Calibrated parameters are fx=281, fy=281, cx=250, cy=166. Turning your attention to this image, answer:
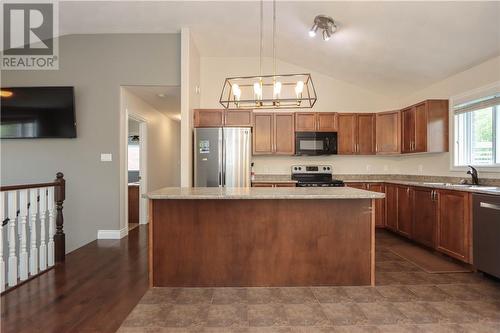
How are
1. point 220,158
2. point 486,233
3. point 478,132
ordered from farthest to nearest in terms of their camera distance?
point 220,158
point 478,132
point 486,233

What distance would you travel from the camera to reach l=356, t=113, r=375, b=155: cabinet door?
520 centimetres

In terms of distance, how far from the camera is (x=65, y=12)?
3826 millimetres

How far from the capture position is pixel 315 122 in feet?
16.9

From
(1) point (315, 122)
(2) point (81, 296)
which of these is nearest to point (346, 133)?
(1) point (315, 122)

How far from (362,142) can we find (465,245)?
2.48 m

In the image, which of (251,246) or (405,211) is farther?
(405,211)

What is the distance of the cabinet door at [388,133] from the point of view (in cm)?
498

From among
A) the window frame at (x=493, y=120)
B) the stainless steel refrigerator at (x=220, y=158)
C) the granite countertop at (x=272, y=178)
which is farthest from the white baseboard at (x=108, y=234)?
the window frame at (x=493, y=120)

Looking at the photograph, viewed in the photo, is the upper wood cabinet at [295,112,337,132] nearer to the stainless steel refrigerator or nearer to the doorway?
the stainless steel refrigerator

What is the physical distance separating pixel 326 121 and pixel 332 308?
356 cm

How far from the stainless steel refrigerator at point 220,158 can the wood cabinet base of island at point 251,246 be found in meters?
1.84

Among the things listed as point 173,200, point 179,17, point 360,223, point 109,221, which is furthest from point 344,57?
point 109,221

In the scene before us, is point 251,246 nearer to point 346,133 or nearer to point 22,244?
point 22,244

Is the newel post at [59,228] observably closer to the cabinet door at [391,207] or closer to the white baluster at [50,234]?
the white baluster at [50,234]
